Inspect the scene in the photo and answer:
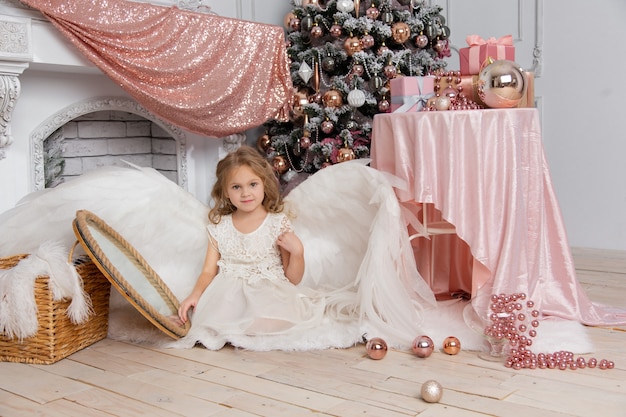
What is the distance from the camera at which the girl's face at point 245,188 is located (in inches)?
99.0

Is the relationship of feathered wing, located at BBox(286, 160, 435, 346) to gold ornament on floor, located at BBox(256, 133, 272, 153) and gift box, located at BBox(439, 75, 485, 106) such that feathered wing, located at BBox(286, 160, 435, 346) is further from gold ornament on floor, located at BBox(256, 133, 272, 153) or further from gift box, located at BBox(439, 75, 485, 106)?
gold ornament on floor, located at BBox(256, 133, 272, 153)

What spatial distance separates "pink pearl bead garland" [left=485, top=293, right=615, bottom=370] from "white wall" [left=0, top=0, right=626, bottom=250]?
184cm

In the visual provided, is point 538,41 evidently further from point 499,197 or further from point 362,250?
point 362,250

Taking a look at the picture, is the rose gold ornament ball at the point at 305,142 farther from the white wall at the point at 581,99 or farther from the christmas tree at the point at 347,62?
the white wall at the point at 581,99

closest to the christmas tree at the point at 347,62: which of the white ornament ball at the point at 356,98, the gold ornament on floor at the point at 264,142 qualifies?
the white ornament ball at the point at 356,98

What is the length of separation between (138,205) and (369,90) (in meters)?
1.63

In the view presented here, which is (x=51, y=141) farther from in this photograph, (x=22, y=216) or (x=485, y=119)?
(x=485, y=119)

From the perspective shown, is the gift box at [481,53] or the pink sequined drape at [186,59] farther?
the pink sequined drape at [186,59]

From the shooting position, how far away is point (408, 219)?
2490 millimetres

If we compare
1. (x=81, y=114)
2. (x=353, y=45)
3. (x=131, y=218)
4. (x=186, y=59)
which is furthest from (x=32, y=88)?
(x=353, y=45)

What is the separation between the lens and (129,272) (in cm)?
236

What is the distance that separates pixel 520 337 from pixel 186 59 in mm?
2057

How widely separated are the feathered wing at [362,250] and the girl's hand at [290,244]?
→ 17cm

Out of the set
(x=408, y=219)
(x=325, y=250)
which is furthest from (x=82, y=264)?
(x=408, y=219)
